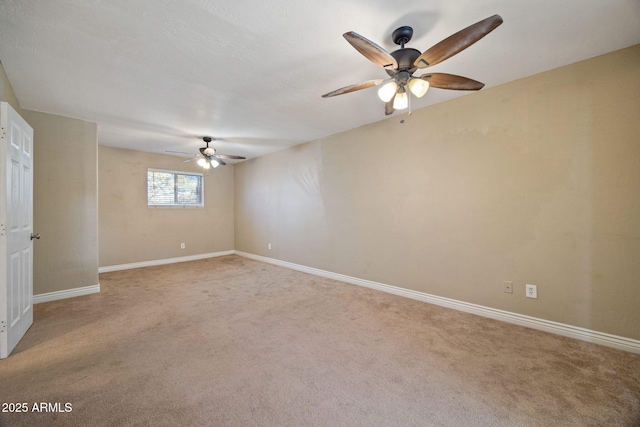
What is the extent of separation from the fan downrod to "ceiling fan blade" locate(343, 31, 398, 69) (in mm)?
255

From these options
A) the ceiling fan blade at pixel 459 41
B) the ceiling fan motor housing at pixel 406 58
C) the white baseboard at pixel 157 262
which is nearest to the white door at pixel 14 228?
the white baseboard at pixel 157 262

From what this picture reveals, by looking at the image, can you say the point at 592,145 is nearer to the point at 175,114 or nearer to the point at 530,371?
the point at 530,371

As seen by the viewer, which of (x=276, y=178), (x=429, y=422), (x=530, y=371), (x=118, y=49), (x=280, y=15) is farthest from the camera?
(x=276, y=178)

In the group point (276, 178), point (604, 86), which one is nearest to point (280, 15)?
point (604, 86)

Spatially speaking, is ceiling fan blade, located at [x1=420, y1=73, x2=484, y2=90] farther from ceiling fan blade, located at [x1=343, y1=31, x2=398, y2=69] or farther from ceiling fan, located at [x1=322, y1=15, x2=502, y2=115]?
ceiling fan blade, located at [x1=343, y1=31, x2=398, y2=69]

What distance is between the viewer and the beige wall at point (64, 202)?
3209 mm

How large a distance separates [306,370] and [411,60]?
2.32 metres

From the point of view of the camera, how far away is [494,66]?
2301 mm

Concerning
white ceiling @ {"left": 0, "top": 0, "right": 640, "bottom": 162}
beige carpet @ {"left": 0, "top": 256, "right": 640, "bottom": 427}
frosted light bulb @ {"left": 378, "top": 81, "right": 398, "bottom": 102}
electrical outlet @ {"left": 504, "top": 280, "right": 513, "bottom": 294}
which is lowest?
beige carpet @ {"left": 0, "top": 256, "right": 640, "bottom": 427}

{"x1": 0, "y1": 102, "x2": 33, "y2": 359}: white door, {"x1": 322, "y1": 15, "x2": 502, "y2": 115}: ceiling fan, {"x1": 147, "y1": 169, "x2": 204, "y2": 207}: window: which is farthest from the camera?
{"x1": 147, "y1": 169, "x2": 204, "y2": 207}: window

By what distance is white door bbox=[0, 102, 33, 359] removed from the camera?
1.96 meters

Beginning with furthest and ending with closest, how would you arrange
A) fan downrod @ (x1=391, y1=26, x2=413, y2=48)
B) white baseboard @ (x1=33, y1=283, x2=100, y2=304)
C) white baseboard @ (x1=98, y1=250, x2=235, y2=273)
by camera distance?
white baseboard @ (x1=98, y1=250, x2=235, y2=273), white baseboard @ (x1=33, y1=283, x2=100, y2=304), fan downrod @ (x1=391, y1=26, x2=413, y2=48)

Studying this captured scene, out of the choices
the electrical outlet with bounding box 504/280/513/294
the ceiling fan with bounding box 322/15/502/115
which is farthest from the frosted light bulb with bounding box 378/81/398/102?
the electrical outlet with bounding box 504/280/513/294

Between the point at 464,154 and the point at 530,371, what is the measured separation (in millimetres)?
2066
